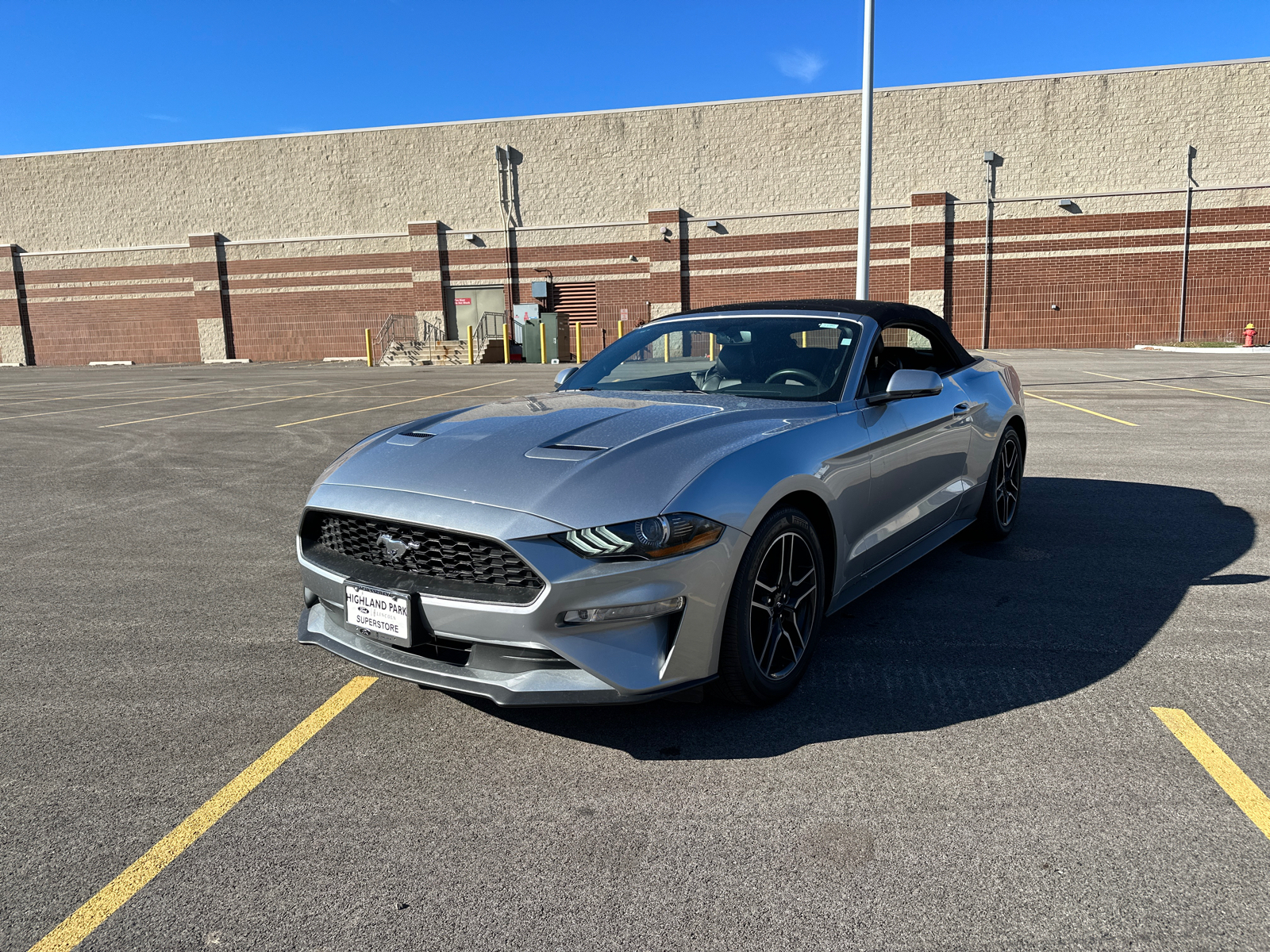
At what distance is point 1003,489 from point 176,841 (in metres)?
5.01

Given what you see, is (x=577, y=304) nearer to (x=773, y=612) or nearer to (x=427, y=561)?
(x=773, y=612)

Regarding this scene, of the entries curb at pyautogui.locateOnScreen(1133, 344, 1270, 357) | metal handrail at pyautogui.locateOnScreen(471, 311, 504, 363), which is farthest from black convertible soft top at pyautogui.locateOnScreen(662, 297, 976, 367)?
metal handrail at pyautogui.locateOnScreen(471, 311, 504, 363)

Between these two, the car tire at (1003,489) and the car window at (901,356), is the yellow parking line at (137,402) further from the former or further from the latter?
the car tire at (1003,489)

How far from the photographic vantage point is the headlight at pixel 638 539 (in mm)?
2828

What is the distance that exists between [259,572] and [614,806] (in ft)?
11.2

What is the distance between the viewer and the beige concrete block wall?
30.8 metres

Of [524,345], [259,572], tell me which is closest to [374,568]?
[259,572]

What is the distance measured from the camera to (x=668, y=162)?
33812mm

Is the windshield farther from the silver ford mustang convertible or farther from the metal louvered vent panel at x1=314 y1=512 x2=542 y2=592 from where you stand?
the metal louvered vent panel at x1=314 y1=512 x2=542 y2=592

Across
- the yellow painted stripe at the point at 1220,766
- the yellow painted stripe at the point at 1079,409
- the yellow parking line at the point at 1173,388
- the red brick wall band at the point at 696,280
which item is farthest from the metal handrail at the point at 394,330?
the yellow painted stripe at the point at 1220,766

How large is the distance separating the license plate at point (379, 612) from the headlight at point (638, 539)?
0.58 metres

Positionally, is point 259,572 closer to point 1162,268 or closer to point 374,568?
point 374,568

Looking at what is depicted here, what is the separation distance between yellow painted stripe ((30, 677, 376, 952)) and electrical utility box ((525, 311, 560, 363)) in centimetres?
3011

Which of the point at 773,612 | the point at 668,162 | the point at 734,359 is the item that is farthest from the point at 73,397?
the point at 668,162
